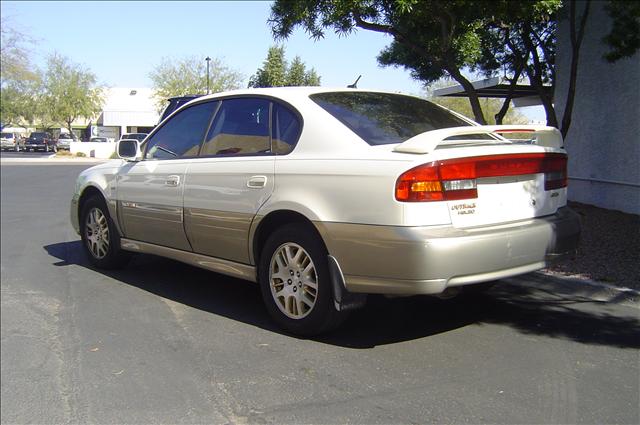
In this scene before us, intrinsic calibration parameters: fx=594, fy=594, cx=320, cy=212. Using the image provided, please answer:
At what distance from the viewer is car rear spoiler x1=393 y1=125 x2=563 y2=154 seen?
146 inches

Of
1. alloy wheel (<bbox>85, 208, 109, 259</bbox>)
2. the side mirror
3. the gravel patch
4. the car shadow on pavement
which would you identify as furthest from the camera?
alloy wheel (<bbox>85, 208, 109, 259</bbox>)

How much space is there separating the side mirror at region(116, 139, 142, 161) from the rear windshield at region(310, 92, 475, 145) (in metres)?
2.24

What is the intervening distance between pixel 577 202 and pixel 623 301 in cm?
551

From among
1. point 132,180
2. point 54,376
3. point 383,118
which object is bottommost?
point 54,376

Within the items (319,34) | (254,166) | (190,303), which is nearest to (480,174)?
(254,166)

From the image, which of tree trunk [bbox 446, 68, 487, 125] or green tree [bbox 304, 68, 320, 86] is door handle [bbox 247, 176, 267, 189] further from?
green tree [bbox 304, 68, 320, 86]

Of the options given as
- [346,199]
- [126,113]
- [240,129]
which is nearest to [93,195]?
[240,129]

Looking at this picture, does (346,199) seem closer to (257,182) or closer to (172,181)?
(257,182)

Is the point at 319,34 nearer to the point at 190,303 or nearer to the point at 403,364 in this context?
the point at 190,303

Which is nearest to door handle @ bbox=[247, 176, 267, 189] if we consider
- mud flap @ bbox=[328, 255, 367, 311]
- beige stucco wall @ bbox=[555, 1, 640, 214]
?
mud flap @ bbox=[328, 255, 367, 311]

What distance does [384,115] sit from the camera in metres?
4.49

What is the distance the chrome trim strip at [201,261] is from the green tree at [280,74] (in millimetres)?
37320

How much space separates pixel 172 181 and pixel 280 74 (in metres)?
41.1

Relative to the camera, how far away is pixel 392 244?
3.65m
